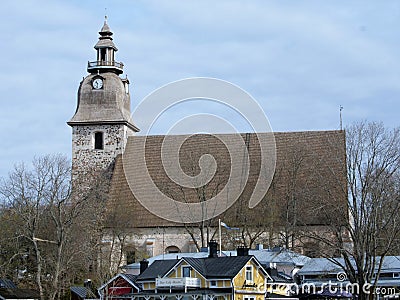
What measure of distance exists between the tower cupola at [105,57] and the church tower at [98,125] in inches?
28.5

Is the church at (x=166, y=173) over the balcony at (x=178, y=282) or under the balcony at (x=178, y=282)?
over

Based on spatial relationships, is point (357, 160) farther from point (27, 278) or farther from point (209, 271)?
point (27, 278)

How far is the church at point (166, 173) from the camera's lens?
57844mm

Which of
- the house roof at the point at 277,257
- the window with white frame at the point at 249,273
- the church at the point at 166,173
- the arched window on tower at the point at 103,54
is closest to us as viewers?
the window with white frame at the point at 249,273

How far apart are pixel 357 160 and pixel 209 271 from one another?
8.81 metres

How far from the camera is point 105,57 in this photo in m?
65.2

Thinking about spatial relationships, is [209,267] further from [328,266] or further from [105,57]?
[105,57]

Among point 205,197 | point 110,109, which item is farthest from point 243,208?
point 110,109

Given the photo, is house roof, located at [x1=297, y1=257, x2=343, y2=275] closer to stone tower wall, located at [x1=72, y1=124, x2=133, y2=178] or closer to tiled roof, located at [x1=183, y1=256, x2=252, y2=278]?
tiled roof, located at [x1=183, y1=256, x2=252, y2=278]

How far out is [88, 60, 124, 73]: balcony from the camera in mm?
64250

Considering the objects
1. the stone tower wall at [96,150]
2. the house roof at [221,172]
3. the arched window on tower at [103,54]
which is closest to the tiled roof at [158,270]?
the house roof at [221,172]

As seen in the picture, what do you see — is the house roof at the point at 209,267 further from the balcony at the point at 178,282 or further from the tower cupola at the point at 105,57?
the tower cupola at the point at 105,57

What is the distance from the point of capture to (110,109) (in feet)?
207

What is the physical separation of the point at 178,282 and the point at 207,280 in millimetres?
1336
